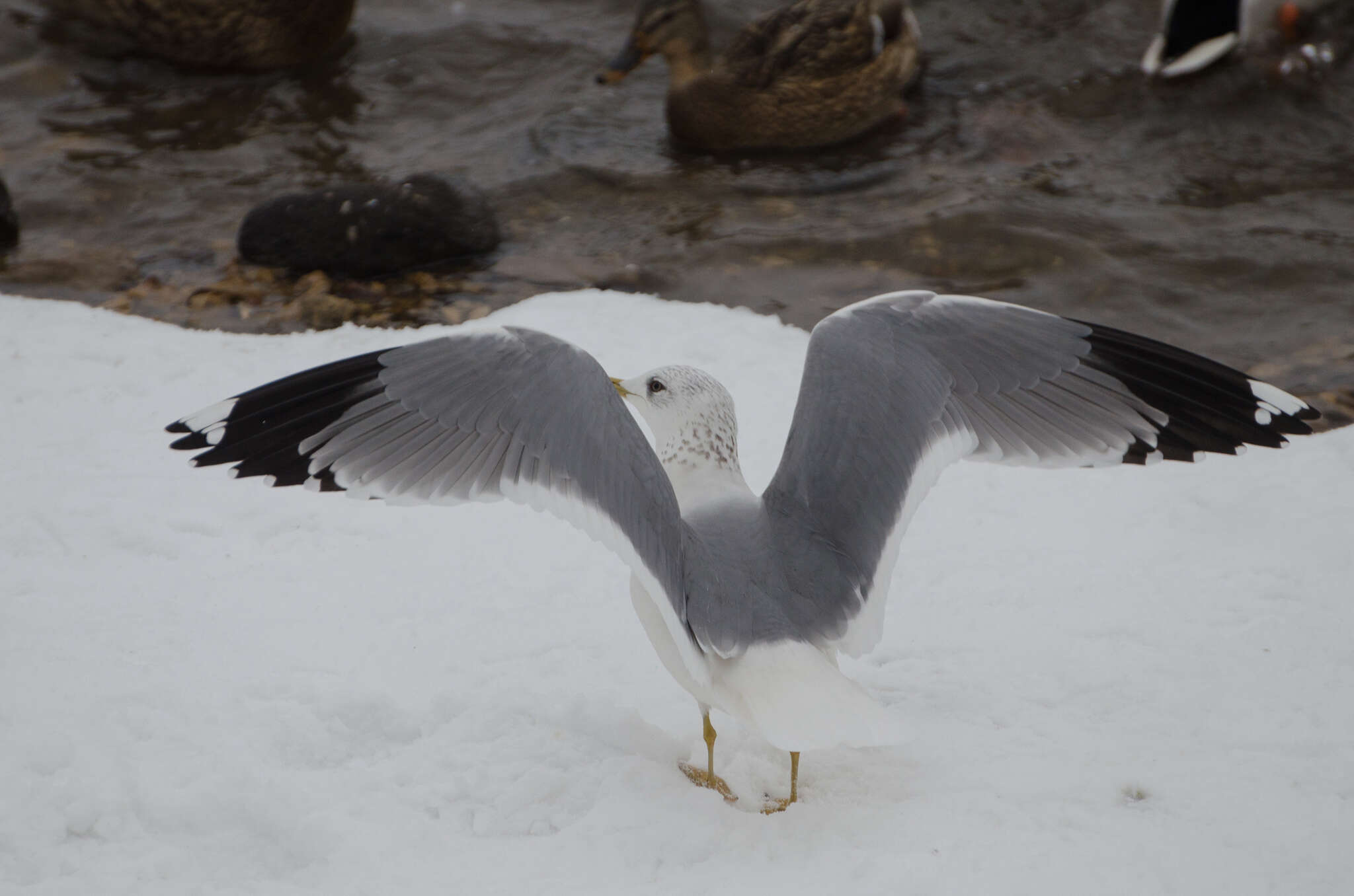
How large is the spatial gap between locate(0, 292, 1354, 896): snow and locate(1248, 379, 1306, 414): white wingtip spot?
2.73 ft

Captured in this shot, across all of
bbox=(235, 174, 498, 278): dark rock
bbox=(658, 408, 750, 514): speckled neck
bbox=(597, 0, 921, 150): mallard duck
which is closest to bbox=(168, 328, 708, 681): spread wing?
bbox=(658, 408, 750, 514): speckled neck

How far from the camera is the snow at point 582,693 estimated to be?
267 centimetres

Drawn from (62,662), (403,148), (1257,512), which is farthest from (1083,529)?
(403,148)

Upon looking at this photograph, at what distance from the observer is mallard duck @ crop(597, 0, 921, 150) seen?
7332 millimetres

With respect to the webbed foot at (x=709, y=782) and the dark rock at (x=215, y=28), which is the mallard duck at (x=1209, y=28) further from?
the webbed foot at (x=709, y=782)

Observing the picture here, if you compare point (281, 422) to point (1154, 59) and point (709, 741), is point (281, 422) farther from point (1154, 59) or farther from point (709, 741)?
→ point (1154, 59)

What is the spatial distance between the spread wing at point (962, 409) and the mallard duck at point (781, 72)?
171 inches

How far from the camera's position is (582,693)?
339 cm

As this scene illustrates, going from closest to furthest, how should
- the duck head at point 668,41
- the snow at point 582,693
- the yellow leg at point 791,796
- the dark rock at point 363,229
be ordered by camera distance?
the snow at point 582,693 → the yellow leg at point 791,796 → the dark rock at point 363,229 → the duck head at point 668,41

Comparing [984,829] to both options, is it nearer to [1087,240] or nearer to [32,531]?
[32,531]

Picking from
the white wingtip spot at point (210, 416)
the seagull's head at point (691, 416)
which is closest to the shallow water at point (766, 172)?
the seagull's head at point (691, 416)

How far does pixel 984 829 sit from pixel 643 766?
0.88 metres

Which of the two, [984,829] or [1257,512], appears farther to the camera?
[1257,512]

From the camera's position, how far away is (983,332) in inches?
127
